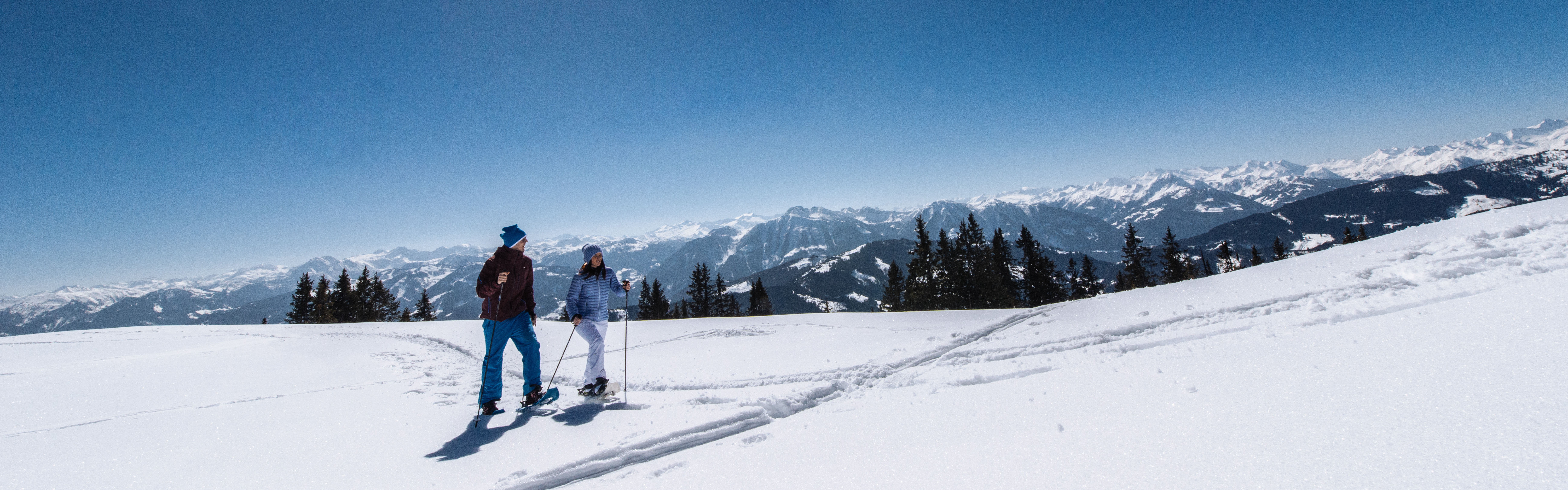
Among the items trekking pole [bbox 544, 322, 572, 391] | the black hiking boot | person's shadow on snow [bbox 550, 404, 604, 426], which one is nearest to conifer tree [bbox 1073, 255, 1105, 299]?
trekking pole [bbox 544, 322, 572, 391]

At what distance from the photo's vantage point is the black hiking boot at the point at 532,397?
20.0 ft

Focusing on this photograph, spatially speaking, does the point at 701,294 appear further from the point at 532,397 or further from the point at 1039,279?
the point at 532,397

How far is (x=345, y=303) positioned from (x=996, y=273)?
64769 mm

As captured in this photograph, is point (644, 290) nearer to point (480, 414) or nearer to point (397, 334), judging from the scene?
point (397, 334)

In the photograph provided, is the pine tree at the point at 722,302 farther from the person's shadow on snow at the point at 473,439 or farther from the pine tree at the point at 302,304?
the person's shadow on snow at the point at 473,439

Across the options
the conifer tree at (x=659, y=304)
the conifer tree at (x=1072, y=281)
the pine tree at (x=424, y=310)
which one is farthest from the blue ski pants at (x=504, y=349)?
the pine tree at (x=424, y=310)

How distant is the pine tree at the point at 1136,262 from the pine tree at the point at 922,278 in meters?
20.6

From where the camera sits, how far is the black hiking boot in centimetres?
609

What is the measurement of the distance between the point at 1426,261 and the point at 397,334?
60.6ft

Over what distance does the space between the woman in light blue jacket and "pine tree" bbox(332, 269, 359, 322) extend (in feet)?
199

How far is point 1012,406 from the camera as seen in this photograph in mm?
4047

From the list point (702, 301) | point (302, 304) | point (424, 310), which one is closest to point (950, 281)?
point (702, 301)

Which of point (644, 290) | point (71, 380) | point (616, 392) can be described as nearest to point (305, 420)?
point (616, 392)

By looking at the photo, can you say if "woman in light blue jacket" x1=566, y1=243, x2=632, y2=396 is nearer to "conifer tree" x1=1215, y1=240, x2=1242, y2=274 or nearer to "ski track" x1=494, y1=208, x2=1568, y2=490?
→ "ski track" x1=494, y1=208, x2=1568, y2=490
